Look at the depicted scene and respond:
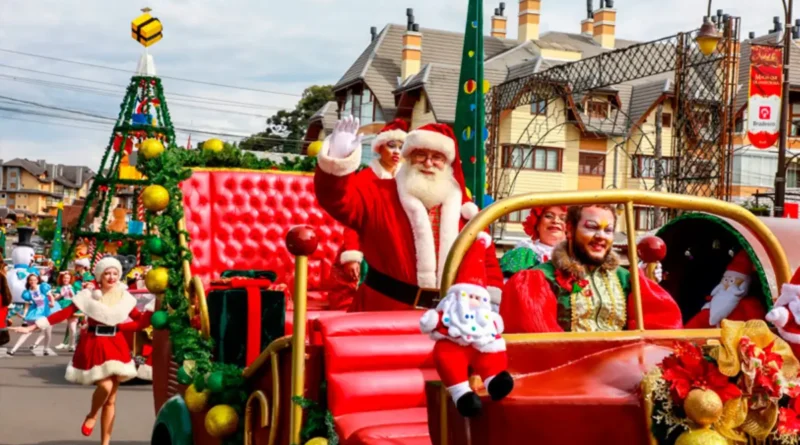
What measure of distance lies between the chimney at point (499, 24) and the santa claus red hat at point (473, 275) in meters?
41.5

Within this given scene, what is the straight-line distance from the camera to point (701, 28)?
16.4 metres

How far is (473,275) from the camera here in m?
4.29

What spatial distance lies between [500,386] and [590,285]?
1040 millimetres

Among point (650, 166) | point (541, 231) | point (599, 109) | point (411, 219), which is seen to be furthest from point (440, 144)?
point (599, 109)

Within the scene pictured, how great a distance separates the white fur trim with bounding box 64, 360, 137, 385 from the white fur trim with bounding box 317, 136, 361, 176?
161 inches

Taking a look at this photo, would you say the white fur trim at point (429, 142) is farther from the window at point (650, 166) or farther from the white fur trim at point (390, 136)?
the window at point (650, 166)

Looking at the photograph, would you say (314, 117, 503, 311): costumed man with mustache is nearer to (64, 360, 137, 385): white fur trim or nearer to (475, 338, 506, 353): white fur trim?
(475, 338, 506, 353): white fur trim

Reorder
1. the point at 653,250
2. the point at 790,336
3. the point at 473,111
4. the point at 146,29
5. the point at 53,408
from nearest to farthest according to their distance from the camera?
the point at 790,336
the point at 653,250
the point at 473,111
the point at 53,408
the point at 146,29

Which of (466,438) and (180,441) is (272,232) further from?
(466,438)

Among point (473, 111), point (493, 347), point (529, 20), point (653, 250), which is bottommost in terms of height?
point (493, 347)

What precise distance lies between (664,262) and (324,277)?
3.14m

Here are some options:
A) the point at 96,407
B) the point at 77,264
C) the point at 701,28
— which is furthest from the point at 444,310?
the point at 77,264

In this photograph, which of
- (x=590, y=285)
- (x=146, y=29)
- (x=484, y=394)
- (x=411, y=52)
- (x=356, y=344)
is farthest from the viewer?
(x=411, y=52)

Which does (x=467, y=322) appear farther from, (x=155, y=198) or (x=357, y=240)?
(x=357, y=240)
